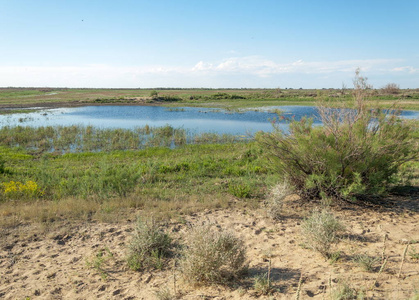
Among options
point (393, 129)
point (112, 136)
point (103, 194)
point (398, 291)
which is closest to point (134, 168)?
point (103, 194)

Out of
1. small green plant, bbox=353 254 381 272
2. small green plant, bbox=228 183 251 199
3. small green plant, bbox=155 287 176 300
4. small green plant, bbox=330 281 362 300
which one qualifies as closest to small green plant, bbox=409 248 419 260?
small green plant, bbox=353 254 381 272

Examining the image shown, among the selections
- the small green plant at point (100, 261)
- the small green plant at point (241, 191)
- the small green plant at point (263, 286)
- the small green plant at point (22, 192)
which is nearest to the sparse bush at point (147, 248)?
the small green plant at point (100, 261)

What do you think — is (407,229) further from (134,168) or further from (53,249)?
(134,168)

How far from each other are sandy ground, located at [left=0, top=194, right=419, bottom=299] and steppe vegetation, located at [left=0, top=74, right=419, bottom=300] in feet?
0.07

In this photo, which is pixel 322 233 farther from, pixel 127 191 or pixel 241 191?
pixel 127 191

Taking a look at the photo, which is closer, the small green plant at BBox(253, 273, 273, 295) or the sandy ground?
the small green plant at BBox(253, 273, 273, 295)

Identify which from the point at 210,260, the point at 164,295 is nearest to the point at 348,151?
the point at 210,260

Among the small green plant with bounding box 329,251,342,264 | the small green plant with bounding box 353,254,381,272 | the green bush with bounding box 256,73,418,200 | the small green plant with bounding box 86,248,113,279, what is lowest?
the small green plant with bounding box 86,248,113,279

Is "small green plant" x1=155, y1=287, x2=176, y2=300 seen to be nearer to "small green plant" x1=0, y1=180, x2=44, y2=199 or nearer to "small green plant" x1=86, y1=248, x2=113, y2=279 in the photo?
"small green plant" x1=86, y1=248, x2=113, y2=279

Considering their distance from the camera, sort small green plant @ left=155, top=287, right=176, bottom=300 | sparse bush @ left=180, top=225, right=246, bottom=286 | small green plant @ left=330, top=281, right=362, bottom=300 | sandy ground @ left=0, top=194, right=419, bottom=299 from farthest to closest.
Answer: sparse bush @ left=180, top=225, right=246, bottom=286 → sandy ground @ left=0, top=194, right=419, bottom=299 → small green plant @ left=155, top=287, right=176, bottom=300 → small green plant @ left=330, top=281, right=362, bottom=300

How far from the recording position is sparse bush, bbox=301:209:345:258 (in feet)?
14.7

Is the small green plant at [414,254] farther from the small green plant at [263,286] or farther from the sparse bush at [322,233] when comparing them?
the small green plant at [263,286]

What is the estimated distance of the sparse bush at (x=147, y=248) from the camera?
452 cm

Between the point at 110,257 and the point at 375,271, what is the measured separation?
12.2 ft
